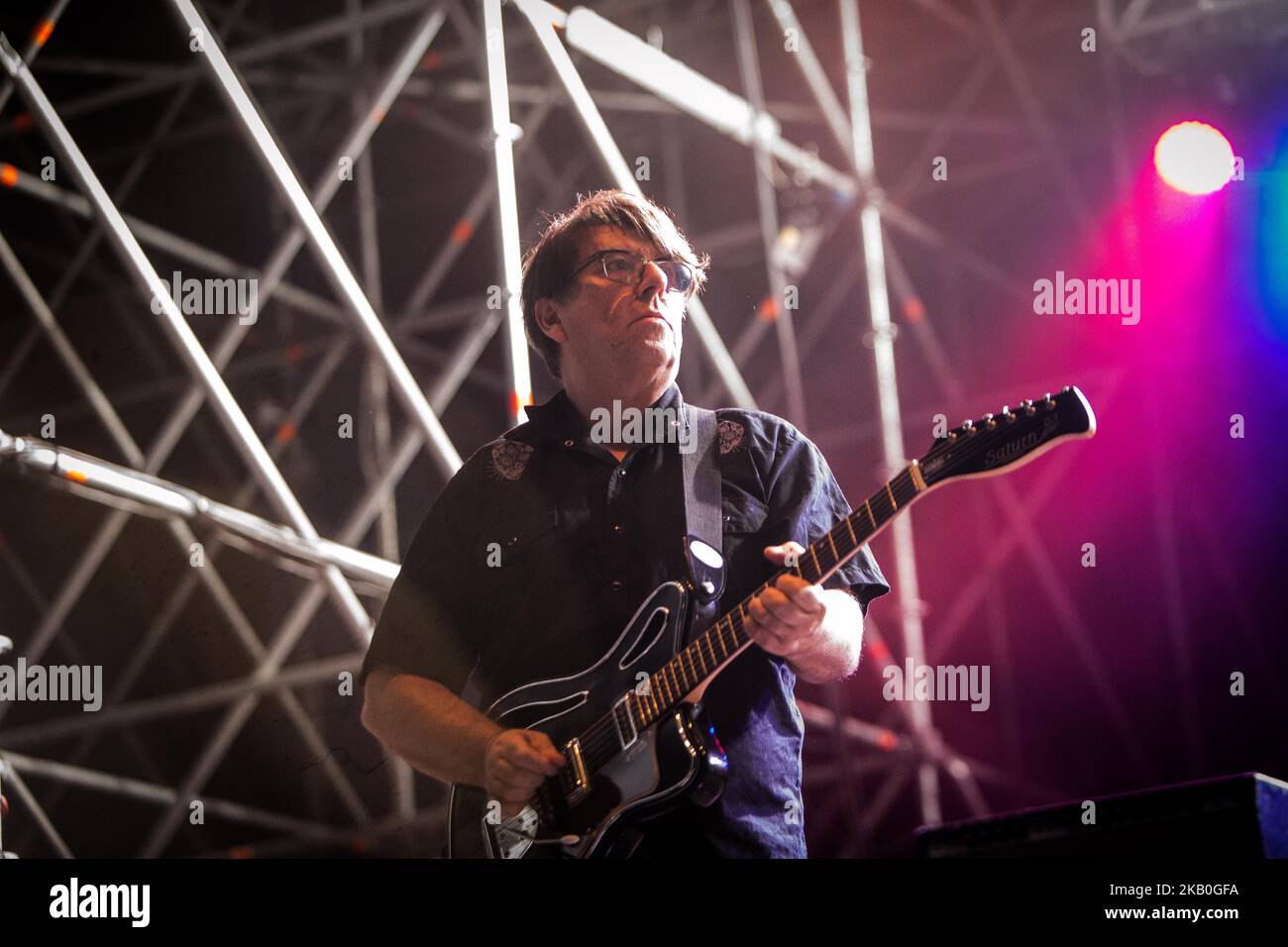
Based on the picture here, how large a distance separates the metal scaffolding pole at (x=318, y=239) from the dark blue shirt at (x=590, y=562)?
788 mm

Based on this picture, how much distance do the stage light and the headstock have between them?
7.09 feet

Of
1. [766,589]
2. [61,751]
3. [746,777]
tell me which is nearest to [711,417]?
[766,589]

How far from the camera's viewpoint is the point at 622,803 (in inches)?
99.3

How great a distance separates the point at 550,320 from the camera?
128 inches

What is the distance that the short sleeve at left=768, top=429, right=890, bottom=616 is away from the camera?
104 inches

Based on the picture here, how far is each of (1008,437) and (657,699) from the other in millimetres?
905

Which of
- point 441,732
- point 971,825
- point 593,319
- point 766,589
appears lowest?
point 971,825

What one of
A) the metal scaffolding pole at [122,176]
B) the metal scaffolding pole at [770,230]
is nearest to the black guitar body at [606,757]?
the metal scaffolding pole at [770,230]

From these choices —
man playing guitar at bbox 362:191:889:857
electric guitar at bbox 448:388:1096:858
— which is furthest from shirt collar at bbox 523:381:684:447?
electric guitar at bbox 448:388:1096:858

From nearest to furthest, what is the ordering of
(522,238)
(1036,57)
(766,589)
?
(766,589)
(522,238)
(1036,57)

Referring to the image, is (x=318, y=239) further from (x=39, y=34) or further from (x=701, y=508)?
(x=701, y=508)

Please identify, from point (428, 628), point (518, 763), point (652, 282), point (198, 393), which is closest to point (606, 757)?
point (518, 763)
